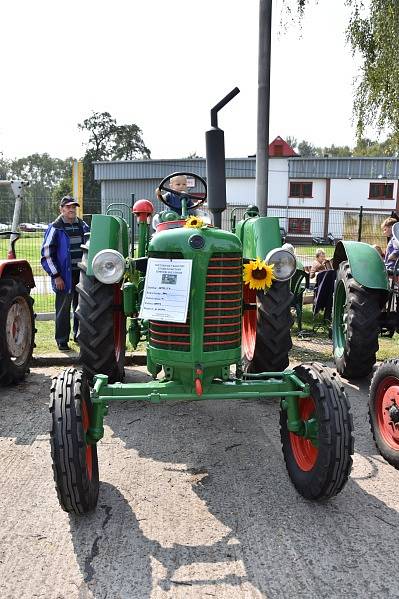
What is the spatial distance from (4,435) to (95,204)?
7.87m

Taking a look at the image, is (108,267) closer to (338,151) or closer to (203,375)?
(203,375)

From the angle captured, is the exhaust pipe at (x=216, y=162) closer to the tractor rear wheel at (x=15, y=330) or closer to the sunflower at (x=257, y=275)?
the sunflower at (x=257, y=275)

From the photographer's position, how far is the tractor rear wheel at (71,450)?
2742mm

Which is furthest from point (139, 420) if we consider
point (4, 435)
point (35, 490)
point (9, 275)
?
point (9, 275)

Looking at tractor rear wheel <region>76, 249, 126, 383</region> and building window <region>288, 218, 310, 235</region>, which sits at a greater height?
building window <region>288, 218, 310, 235</region>

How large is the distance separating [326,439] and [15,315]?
3325mm

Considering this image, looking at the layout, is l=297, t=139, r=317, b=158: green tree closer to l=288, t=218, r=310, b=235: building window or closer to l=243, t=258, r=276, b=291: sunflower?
l=288, t=218, r=310, b=235: building window

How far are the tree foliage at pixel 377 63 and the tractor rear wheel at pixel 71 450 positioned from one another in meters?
7.70

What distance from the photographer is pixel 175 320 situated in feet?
10.3

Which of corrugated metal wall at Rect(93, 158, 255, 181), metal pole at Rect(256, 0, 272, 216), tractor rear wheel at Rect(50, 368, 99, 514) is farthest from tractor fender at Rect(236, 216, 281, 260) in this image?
corrugated metal wall at Rect(93, 158, 255, 181)

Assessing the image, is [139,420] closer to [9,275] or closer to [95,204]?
[9,275]

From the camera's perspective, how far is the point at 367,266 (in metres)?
5.19

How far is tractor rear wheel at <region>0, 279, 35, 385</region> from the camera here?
4.87 m

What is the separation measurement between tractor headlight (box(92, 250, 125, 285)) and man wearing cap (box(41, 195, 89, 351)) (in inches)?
112
